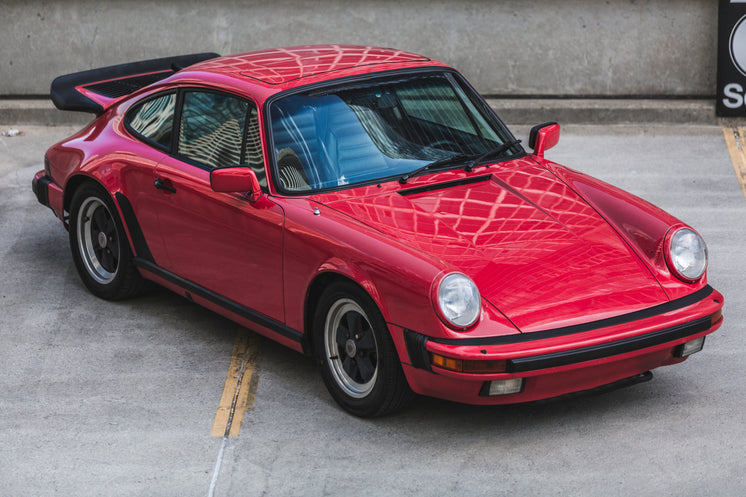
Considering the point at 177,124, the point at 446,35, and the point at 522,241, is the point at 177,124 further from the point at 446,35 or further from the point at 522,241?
the point at 446,35

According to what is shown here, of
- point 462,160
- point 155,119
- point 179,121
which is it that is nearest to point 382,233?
point 462,160

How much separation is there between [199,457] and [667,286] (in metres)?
2.22

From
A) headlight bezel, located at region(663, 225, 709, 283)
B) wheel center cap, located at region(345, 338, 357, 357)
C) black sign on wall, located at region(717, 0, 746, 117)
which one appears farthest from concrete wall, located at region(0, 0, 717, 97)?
wheel center cap, located at region(345, 338, 357, 357)

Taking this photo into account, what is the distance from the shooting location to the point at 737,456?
4.50 m

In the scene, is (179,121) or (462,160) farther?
(179,121)

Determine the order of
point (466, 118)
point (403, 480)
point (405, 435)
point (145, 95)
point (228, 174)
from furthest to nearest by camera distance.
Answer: point (145, 95), point (466, 118), point (228, 174), point (405, 435), point (403, 480)

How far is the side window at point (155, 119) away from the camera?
236 inches

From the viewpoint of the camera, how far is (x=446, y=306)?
4.34m

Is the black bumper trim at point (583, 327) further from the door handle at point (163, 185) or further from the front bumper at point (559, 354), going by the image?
the door handle at point (163, 185)

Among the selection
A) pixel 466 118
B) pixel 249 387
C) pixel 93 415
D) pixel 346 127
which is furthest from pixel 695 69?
pixel 93 415

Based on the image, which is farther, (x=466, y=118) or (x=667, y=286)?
(x=466, y=118)

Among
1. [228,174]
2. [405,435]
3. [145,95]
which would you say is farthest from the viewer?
[145,95]

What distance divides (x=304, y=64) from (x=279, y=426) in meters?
2.07

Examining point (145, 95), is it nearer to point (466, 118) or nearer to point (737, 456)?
point (466, 118)
